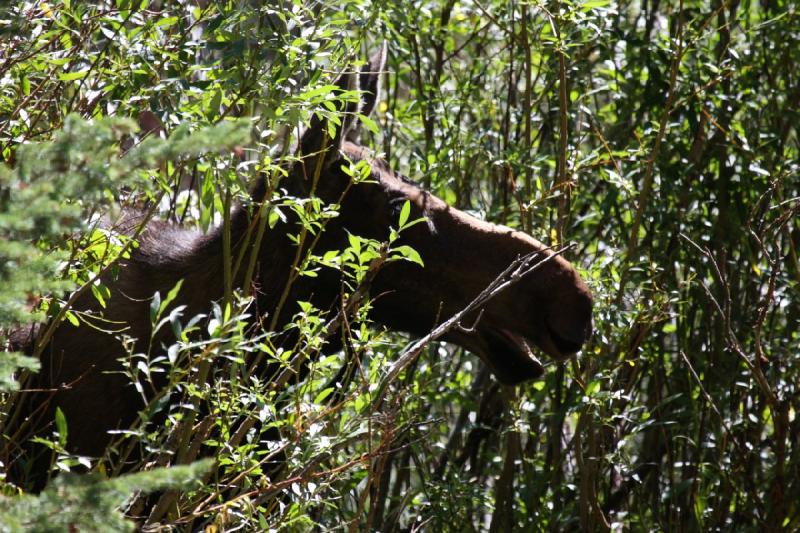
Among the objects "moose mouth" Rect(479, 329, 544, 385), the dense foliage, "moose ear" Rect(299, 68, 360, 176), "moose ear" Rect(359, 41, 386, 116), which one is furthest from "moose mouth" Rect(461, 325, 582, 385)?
"moose ear" Rect(359, 41, 386, 116)

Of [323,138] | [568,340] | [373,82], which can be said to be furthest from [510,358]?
[373,82]

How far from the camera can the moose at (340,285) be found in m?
3.94

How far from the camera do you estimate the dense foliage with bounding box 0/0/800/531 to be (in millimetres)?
3068

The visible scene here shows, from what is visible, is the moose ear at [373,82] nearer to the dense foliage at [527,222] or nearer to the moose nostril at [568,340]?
the dense foliage at [527,222]

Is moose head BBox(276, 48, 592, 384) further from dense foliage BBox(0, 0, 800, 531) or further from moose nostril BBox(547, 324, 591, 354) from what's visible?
dense foliage BBox(0, 0, 800, 531)

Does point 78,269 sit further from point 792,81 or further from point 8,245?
point 792,81

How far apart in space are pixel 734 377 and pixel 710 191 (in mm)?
997

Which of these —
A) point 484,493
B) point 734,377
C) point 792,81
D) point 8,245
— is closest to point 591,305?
point 484,493

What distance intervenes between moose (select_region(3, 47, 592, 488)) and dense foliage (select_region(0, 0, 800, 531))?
163mm

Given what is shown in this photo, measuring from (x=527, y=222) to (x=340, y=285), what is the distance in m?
0.94

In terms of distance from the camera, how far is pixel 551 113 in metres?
5.29

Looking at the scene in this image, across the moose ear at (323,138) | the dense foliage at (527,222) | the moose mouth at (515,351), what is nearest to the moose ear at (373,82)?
the dense foliage at (527,222)

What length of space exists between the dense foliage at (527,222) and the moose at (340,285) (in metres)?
0.16

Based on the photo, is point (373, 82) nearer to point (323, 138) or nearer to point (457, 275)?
point (323, 138)
